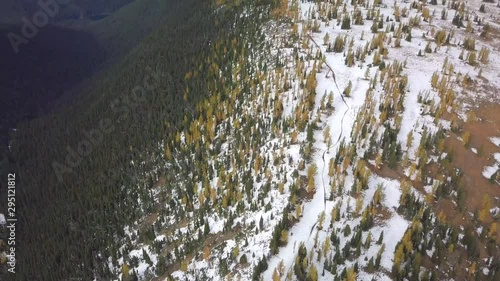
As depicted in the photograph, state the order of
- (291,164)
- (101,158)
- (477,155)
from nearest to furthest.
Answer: (477,155)
(291,164)
(101,158)

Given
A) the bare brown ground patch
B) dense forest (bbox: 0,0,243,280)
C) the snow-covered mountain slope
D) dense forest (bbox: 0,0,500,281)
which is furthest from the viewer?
dense forest (bbox: 0,0,243,280)

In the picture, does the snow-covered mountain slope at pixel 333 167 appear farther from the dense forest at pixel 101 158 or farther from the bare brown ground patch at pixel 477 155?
the dense forest at pixel 101 158

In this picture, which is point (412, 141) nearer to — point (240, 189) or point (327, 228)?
point (327, 228)

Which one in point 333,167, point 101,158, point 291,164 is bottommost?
point 101,158

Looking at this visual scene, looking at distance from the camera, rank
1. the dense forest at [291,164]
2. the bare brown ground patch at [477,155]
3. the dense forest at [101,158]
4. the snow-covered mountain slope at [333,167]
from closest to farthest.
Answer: the snow-covered mountain slope at [333,167], the dense forest at [291,164], the bare brown ground patch at [477,155], the dense forest at [101,158]

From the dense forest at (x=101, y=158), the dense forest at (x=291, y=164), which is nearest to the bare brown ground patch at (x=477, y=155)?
the dense forest at (x=291, y=164)

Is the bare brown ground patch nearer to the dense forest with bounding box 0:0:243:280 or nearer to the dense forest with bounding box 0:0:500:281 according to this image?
the dense forest with bounding box 0:0:500:281

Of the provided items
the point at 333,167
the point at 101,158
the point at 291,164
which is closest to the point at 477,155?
the point at 333,167

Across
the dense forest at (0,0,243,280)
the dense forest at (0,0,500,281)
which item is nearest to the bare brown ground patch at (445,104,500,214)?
the dense forest at (0,0,500,281)

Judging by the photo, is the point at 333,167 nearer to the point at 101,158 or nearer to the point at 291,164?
the point at 291,164

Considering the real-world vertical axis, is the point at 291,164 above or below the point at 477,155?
below

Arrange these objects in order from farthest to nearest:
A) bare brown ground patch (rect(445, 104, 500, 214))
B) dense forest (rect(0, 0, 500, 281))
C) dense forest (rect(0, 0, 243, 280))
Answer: dense forest (rect(0, 0, 243, 280)), bare brown ground patch (rect(445, 104, 500, 214)), dense forest (rect(0, 0, 500, 281))
